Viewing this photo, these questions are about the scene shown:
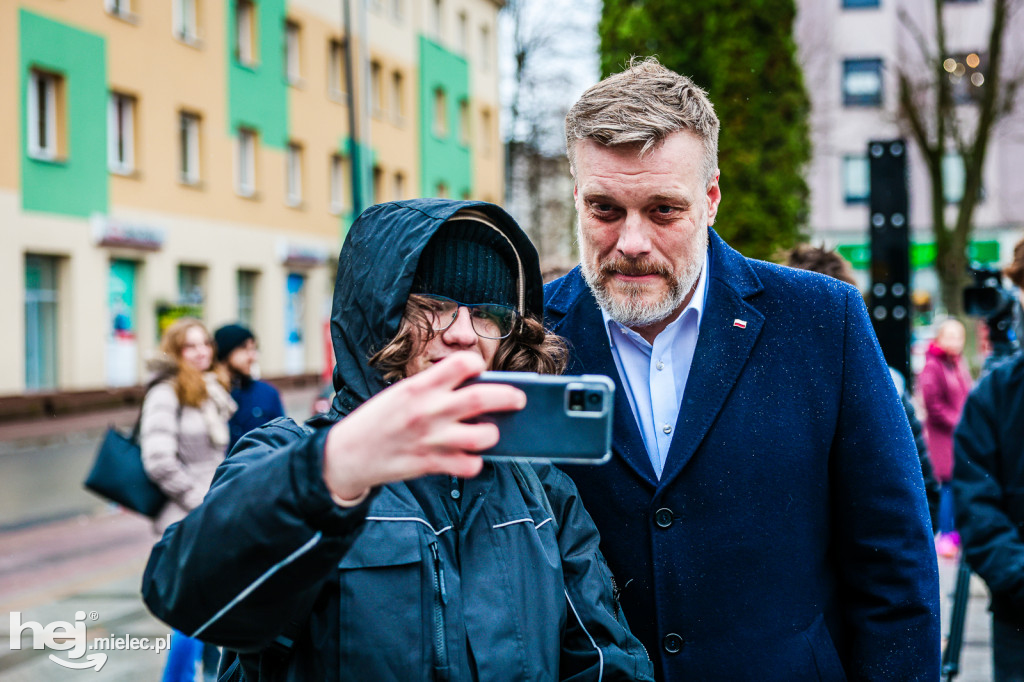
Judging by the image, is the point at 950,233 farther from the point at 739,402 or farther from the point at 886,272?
the point at 739,402

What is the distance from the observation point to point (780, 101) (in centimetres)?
1547

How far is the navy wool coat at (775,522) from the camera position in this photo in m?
2.30

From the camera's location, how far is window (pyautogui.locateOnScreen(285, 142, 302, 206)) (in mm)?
27609

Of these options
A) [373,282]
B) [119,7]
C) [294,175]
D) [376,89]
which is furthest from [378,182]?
[373,282]

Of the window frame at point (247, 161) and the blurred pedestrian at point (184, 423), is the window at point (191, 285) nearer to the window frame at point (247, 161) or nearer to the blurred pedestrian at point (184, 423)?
the window frame at point (247, 161)

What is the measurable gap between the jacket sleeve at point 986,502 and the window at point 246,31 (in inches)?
944

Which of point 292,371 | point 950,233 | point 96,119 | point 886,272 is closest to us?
point 886,272

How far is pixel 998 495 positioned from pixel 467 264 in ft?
7.84

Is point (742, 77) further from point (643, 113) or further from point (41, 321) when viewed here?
point (41, 321)

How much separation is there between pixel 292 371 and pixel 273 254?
3.58 m

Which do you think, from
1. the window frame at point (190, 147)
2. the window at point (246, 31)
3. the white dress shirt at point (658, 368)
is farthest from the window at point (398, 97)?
the white dress shirt at point (658, 368)

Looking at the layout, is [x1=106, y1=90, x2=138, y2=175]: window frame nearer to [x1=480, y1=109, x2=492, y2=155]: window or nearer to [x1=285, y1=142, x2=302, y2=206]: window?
[x1=285, y1=142, x2=302, y2=206]: window

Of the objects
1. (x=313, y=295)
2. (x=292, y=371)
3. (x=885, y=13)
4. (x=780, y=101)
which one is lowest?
(x=292, y=371)

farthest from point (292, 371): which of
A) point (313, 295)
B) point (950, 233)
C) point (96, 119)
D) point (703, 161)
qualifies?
point (703, 161)
